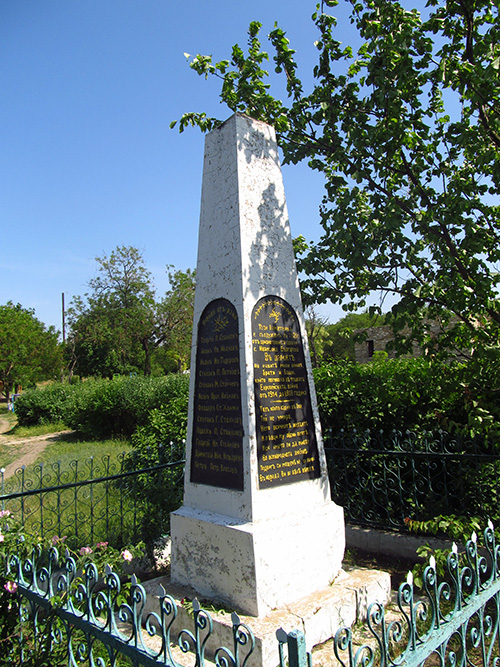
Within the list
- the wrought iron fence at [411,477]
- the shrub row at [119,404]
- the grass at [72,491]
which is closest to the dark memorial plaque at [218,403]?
the grass at [72,491]

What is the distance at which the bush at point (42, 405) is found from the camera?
19969mm

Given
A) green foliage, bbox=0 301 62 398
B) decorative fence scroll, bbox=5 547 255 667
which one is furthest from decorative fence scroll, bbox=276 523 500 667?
green foliage, bbox=0 301 62 398

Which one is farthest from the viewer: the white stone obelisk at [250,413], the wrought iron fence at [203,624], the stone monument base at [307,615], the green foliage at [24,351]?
the green foliage at [24,351]

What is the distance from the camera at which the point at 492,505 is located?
14.8 feet

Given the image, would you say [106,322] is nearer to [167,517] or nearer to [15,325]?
[15,325]

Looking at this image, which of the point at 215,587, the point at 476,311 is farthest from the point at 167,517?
the point at 476,311

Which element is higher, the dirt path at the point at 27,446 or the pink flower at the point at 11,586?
the pink flower at the point at 11,586

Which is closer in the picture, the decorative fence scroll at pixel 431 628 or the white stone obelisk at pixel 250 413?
the decorative fence scroll at pixel 431 628

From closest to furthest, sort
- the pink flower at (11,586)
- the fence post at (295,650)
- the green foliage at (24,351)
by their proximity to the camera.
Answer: the fence post at (295,650) < the pink flower at (11,586) < the green foliage at (24,351)

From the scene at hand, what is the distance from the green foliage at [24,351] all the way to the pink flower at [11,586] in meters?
36.6

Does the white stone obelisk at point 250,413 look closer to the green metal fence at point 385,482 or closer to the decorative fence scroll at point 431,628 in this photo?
the decorative fence scroll at point 431,628

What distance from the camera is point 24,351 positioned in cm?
3578

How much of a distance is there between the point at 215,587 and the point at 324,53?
17.5 feet

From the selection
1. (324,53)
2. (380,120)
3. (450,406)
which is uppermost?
(324,53)
